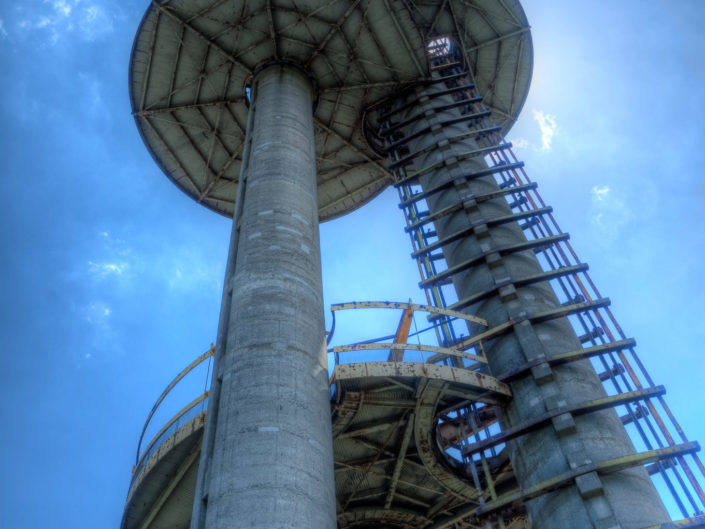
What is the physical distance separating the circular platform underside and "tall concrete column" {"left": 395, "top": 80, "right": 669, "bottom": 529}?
5.60 meters

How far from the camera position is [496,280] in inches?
738

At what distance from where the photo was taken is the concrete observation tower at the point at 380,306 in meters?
12.3

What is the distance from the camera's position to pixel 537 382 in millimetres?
15820

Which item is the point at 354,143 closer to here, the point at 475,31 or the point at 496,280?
the point at 475,31

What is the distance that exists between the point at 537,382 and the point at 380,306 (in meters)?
4.48

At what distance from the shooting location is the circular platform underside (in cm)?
2414

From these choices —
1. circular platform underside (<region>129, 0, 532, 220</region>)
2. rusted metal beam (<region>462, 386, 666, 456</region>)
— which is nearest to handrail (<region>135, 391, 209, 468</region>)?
rusted metal beam (<region>462, 386, 666, 456</region>)

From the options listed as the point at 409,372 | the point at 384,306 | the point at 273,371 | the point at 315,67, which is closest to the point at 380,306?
the point at 384,306

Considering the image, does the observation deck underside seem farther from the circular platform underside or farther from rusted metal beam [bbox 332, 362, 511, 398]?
the circular platform underside

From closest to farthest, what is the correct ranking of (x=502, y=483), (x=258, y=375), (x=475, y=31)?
(x=258, y=375)
(x=502, y=483)
(x=475, y=31)

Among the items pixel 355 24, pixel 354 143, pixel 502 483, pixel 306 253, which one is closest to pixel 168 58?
pixel 355 24

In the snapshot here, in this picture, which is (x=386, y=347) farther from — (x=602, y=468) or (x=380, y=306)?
(x=602, y=468)

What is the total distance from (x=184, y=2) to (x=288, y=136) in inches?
329

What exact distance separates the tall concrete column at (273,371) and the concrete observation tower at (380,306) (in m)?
0.05
